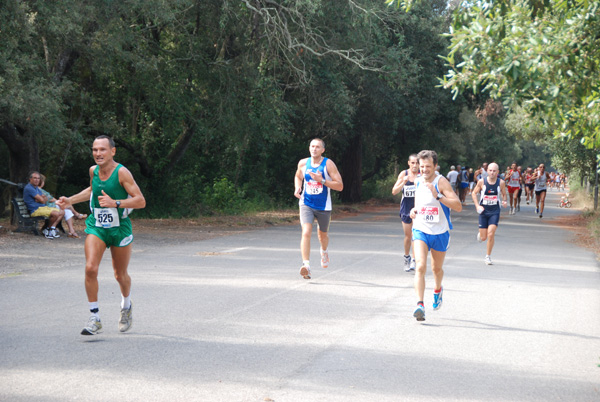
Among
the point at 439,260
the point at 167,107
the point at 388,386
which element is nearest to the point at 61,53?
the point at 167,107

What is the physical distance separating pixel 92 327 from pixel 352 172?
2892 cm

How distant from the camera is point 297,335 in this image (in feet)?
24.0

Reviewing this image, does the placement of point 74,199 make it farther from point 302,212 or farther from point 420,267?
point 302,212

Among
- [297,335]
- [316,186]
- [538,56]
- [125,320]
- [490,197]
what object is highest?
[538,56]

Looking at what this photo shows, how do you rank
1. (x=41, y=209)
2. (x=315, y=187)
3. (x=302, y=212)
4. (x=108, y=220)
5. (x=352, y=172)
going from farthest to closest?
(x=352, y=172)
(x=41, y=209)
(x=302, y=212)
(x=315, y=187)
(x=108, y=220)

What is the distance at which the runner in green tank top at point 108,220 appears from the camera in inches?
281

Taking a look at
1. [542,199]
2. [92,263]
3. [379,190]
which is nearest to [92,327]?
[92,263]

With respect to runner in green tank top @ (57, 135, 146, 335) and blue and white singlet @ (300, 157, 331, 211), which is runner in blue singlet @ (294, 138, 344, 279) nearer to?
blue and white singlet @ (300, 157, 331, 211)

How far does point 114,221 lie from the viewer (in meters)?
7.21

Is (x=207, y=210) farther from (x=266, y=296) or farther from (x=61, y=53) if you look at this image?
(x=266, y=296)

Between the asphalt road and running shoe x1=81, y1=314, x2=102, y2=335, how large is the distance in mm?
78

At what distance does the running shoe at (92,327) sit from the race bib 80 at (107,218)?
845mm

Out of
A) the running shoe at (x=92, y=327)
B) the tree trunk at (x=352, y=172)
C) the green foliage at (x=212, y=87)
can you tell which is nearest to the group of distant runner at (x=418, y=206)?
the green foliage at (x=212, y=87)

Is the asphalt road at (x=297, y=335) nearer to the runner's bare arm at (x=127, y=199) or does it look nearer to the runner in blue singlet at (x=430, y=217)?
the runner in blue singlet at (x=430, y=217)
